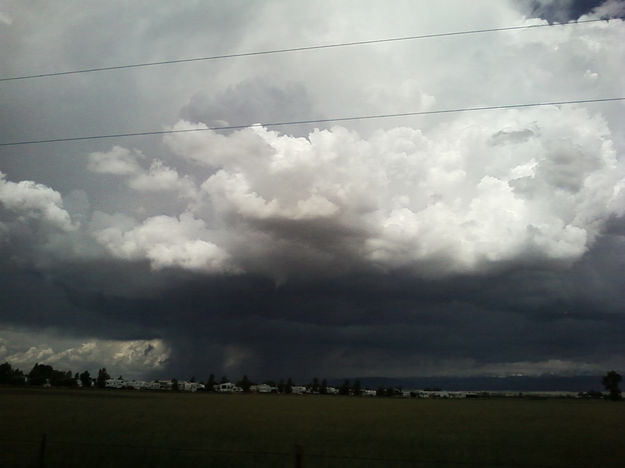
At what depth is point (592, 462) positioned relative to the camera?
113 ft

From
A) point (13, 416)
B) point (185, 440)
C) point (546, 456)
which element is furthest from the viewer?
point (13, 416)

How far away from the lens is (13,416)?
56.5 meters

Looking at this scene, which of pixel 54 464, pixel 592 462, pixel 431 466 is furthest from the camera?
pixel 592 462

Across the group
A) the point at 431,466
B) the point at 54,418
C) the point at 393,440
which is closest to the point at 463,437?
the point at 393,440

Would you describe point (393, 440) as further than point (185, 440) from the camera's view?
Yes

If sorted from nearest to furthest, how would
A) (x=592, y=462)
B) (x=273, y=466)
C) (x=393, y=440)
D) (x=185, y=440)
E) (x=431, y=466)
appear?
(x=273, y=466)
(x=431, y=466)
(x=592, y=462)
(x=185, y=440)
(x=393, y=440)

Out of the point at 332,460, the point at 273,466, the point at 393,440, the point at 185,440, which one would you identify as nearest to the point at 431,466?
the point at 332,460

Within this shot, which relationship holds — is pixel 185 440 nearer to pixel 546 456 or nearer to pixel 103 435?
pixel 103 435

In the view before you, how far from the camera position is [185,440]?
40531mm

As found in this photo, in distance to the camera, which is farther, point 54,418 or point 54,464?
point 54,418

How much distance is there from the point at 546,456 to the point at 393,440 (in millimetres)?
12722

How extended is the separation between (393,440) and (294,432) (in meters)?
10.4

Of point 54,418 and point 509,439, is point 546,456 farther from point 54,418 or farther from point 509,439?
point 54,418

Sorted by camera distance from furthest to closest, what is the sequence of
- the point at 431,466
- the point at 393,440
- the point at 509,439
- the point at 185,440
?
the point at 509,439 < the point at 393,440 < the point at 185,440 < the point at 431,466
